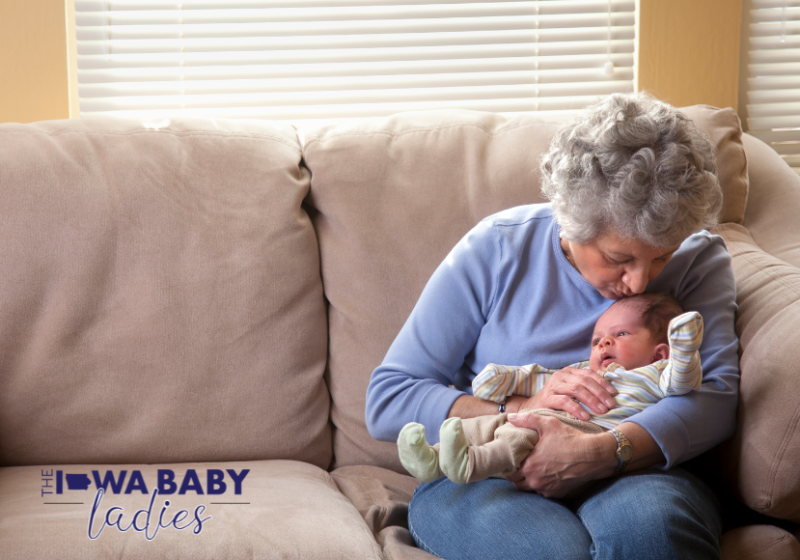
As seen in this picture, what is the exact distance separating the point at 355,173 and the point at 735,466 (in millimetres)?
1032

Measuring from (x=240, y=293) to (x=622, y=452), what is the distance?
0.90 metres

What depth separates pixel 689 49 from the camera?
6.89 ft

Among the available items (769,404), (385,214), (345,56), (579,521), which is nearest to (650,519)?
(579,521)

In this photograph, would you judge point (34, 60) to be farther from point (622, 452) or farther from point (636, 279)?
point (622, 452)

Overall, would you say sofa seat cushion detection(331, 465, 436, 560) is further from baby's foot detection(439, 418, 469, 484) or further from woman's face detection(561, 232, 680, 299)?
woman's face detection(561, 232, 680, 299)

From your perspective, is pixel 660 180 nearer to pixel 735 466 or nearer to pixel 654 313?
pixel 654 313

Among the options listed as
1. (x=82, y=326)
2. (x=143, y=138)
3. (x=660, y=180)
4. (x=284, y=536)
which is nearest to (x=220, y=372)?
(x=82, y=326)

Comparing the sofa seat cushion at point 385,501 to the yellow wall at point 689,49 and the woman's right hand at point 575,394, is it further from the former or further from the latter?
the yellow wall at point 689,49

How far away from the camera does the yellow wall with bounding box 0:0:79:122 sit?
1.97 meters

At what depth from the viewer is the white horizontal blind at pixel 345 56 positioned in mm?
2135

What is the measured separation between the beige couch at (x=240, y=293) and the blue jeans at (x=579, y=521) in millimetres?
120

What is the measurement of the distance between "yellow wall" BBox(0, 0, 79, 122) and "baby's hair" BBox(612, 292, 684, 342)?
67.4 inches

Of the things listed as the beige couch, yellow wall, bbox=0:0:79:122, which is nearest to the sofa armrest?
the beige couch

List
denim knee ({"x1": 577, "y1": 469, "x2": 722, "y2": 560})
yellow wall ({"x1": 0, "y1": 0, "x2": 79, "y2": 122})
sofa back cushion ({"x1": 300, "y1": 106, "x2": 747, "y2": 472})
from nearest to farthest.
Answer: denim knee ({"x1": 577, "y1": 469, "x2": 722, "y2": 560})
sofa back cushion ({"x1": 300, "y1": 106, "x2": 747, "y2": 472})
yellow wall ({"x1": 0, "y1": 0, "x2": 79, "y2": 122})
